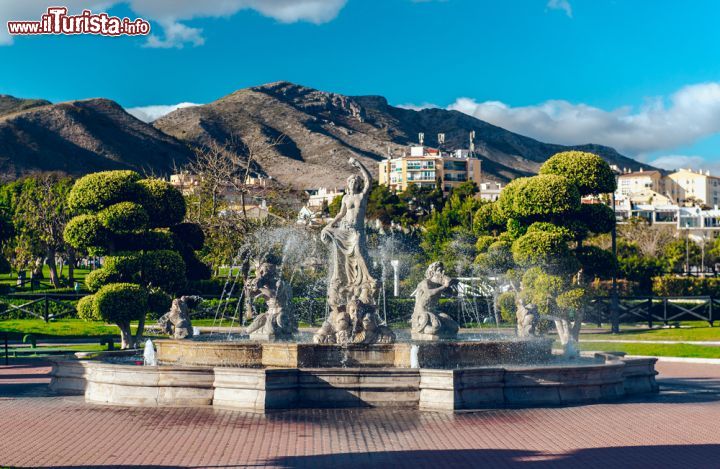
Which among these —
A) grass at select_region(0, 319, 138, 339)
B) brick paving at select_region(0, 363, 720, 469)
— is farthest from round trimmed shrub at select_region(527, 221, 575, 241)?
brick paving at select_region(0, 363, 720, 469)

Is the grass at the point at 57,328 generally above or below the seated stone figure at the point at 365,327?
below

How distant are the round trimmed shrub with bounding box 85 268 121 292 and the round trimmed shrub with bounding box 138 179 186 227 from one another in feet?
13.1

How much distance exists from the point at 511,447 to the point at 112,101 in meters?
189

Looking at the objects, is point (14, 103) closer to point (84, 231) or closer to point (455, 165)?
point (455, 165)

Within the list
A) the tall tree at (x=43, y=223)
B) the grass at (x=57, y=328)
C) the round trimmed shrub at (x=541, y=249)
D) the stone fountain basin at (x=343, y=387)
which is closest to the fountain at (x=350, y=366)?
the stone fountain basin at (x=343, y=387)

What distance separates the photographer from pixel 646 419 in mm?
14180

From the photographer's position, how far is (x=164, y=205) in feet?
111

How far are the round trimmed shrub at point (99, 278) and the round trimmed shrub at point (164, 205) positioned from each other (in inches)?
157

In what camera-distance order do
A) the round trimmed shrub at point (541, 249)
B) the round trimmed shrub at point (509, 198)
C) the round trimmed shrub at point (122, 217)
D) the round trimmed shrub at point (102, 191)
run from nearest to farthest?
the round trimmed shrub at point (122, 217) < the round trimmed shrub at point (102, 191) < the round trimmed shrub at point (541, 249) < the round trimmed shrub at point (509, 198)

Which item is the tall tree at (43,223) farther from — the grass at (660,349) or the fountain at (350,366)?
the fountain at (350,366)

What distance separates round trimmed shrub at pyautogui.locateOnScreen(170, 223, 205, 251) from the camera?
121 ft

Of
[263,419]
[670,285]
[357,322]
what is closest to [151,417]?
[263,419]

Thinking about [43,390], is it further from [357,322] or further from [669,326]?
[669,326]

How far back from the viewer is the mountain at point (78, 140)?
140 meters
